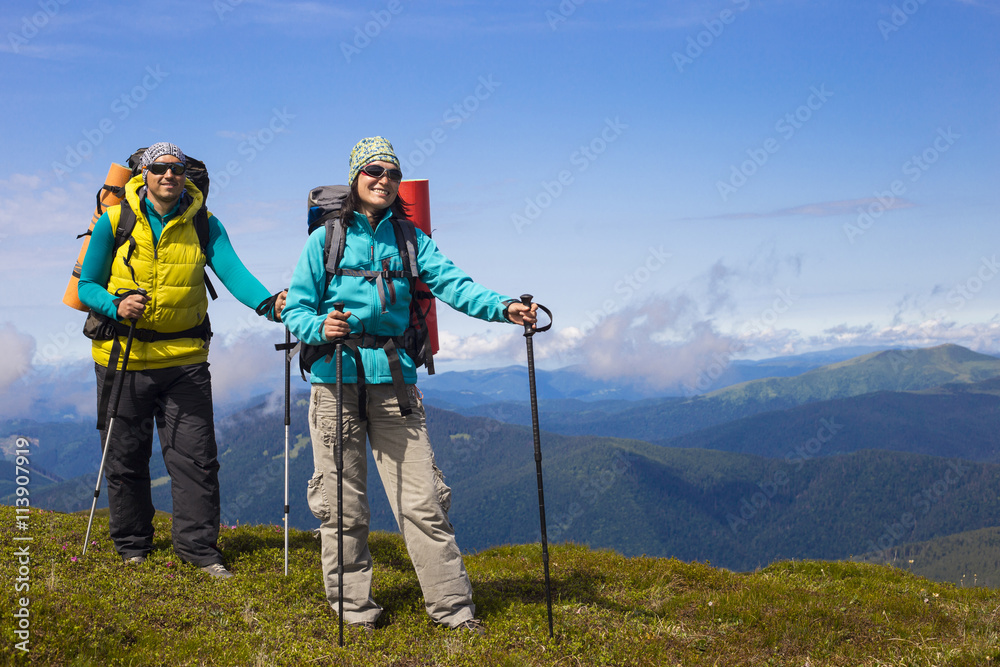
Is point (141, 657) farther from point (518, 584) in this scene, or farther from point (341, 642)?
point (518, 584)

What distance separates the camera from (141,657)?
6234 mm

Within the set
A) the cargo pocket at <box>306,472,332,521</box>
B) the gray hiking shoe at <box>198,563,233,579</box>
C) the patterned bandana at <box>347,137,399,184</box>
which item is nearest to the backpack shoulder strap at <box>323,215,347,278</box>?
the patterned bandana at <box>347,137,399,184</box>

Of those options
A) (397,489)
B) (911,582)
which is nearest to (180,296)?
(397,489)

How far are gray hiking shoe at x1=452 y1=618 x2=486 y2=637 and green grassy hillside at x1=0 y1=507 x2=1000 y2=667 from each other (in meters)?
0.09

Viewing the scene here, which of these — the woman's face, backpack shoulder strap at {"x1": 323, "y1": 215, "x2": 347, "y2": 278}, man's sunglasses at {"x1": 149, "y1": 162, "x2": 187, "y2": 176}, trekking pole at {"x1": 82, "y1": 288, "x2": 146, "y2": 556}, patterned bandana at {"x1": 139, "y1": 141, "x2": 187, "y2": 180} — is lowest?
trekking pole at {"x1": 82, "y1": 288, "x2": 146, "y2": 556}

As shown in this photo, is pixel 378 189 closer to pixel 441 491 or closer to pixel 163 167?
pixel 441 491

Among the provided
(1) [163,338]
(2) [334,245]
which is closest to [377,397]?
(2) [334,245]

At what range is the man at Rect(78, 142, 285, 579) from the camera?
28.9 feet

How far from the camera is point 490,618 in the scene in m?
7.61

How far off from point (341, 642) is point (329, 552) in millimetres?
930

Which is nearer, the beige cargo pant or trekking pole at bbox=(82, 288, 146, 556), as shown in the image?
the beige cargo pant

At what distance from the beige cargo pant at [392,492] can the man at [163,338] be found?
2308 mm

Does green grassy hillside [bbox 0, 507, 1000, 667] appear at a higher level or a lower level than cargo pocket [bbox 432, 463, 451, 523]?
lower

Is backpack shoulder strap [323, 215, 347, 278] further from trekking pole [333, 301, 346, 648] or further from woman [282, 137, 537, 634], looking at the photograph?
trekking pole [333, 301, 346, 648]
